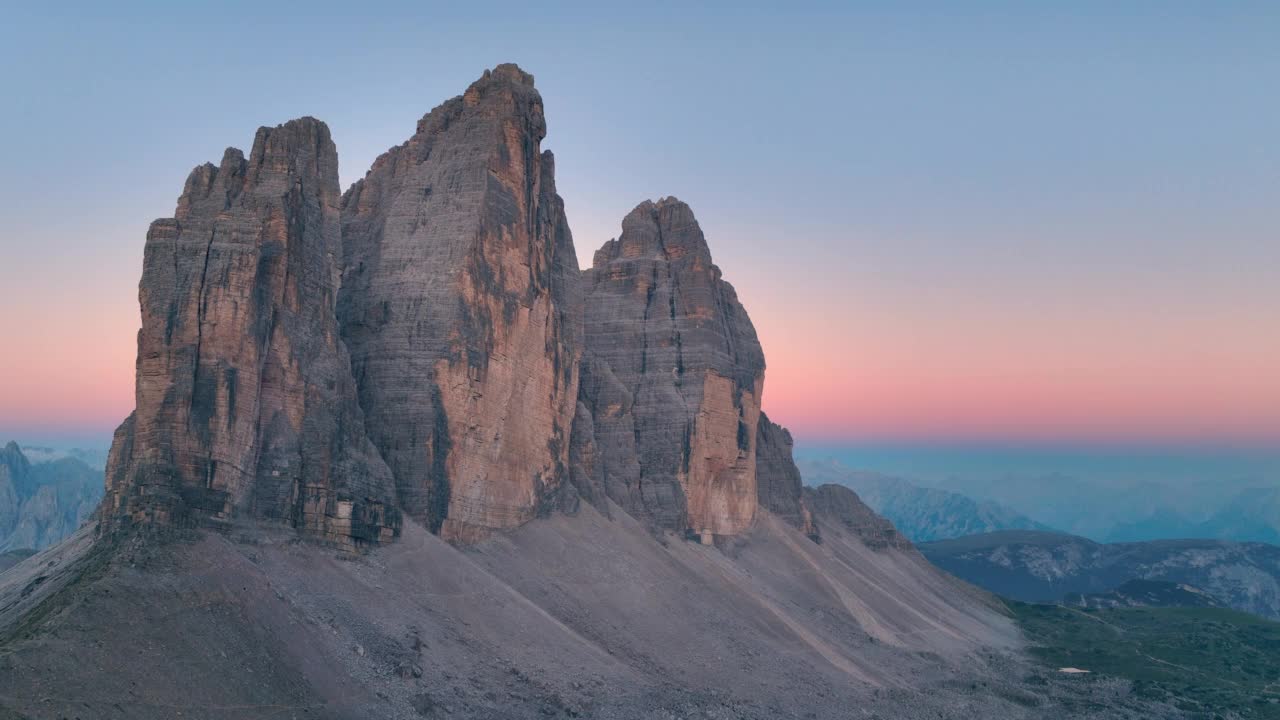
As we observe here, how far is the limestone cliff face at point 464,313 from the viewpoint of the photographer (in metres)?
63.2

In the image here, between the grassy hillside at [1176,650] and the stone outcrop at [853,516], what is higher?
the stone outcrop at [853,516]

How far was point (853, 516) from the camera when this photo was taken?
140125 millimetres

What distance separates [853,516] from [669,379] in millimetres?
50897

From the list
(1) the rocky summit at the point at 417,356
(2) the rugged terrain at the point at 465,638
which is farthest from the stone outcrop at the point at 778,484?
(2) the rugged terrain at the point at 465,638

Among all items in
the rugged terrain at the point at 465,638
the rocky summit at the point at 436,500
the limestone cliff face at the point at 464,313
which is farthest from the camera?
the limestone cliff face at the point at 464,313

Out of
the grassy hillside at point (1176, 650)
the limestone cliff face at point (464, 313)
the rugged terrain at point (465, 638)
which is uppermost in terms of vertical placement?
the limestone cliff face at point (464, 313)

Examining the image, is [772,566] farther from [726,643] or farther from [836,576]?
[726,643]

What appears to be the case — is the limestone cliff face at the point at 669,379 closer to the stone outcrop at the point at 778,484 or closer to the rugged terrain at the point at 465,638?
the rugged terrain at the point at 465,638

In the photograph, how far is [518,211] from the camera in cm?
7144

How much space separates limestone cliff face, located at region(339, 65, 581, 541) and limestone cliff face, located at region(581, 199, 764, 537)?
50.0 feet

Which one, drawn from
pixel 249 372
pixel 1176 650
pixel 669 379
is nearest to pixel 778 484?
pixel 669 379

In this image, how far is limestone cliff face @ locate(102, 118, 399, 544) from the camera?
47.1 m

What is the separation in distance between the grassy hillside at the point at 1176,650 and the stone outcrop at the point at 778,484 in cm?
2659

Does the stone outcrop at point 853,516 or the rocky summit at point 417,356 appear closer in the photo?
the rocky summit at point 417,356
